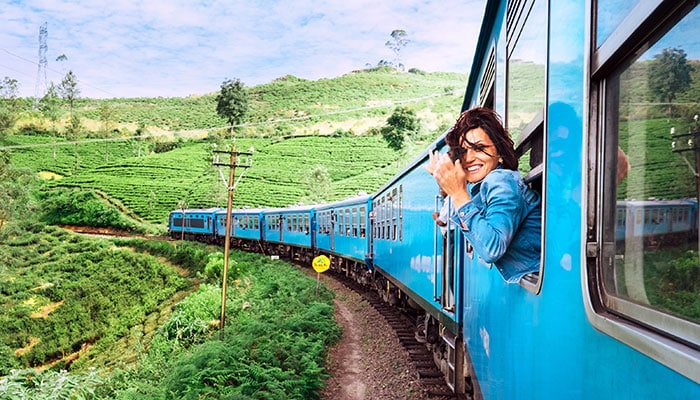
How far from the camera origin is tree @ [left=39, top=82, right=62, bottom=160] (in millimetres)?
90812

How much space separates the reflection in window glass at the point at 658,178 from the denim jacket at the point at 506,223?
742 mm

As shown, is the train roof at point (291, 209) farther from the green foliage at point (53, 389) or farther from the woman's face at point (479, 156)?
the woman's face at point (479, 156)

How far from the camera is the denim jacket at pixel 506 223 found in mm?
2059

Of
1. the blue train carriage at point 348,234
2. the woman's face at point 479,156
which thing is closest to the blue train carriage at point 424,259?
the woman's face at point 479,156

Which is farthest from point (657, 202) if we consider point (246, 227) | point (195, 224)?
point (195, 224)

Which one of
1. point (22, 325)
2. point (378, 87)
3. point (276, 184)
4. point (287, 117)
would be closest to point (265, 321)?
point (22, 325)

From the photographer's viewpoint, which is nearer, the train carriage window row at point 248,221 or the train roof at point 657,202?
the train roof at point 657,202

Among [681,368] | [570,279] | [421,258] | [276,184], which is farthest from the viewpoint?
[276,184]

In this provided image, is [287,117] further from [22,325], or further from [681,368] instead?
[681,368]

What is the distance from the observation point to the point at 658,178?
3.59 ft

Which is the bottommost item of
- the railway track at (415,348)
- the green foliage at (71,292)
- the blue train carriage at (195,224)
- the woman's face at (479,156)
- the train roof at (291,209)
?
the green foliage at (71,292)

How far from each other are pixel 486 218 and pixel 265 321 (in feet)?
40.5

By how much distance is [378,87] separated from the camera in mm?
119312

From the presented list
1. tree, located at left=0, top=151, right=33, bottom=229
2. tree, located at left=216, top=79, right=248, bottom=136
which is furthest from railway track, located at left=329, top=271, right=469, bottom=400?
tree, located at left=216, top=79, right=248, bottom=136
